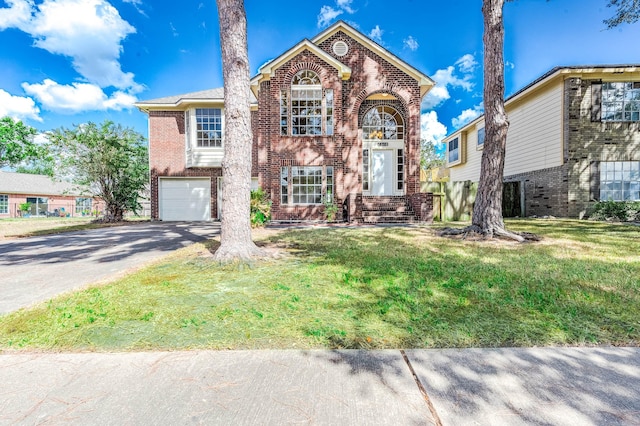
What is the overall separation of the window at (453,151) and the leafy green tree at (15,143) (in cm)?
3884

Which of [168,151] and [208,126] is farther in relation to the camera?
[168,151]

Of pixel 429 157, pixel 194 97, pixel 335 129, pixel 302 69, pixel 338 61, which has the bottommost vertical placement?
pixel 335 129

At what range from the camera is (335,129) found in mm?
12758

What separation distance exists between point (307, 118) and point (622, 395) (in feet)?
41.3

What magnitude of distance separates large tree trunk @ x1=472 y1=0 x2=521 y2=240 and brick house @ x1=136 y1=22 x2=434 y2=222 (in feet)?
14.4

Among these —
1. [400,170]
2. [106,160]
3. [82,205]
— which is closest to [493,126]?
[400,170]

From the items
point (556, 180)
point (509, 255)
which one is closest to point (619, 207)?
point (556, 180)

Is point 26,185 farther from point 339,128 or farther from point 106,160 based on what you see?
point 339,128

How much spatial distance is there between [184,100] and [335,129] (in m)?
7.67

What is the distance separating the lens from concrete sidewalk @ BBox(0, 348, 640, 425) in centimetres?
150

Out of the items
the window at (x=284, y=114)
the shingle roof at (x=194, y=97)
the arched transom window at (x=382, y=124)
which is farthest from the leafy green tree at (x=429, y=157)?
the window at (x=284, y=114)

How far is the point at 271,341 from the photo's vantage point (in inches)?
88.2

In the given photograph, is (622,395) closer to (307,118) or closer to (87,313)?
(87,313)

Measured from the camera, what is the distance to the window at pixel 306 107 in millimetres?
12719
